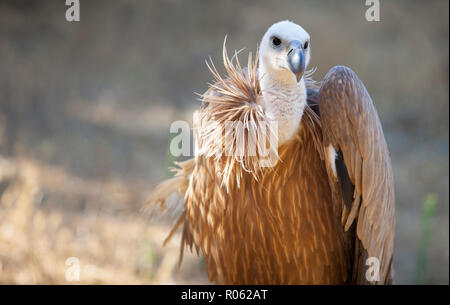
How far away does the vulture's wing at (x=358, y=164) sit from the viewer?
147cm

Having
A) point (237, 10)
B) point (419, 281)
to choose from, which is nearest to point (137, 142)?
point (237, 10)

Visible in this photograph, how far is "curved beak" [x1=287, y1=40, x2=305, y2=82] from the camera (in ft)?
4.44

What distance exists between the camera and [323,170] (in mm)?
1639

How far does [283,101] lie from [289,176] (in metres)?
0.29

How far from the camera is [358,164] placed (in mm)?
1487

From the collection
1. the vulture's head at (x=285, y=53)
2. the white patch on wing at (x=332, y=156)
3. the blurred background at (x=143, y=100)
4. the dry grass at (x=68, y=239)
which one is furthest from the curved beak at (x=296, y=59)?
the blurred background at (x=143, y=100)

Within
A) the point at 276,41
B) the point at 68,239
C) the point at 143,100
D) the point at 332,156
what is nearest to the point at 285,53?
the point at 276,41

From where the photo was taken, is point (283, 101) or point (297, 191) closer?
point (283, 101)

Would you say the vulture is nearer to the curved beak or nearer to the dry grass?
the curved beak

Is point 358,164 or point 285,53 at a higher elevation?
point 285,53

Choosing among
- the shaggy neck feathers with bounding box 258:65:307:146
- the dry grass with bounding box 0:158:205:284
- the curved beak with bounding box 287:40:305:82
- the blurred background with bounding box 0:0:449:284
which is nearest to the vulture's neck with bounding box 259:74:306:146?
the shaggy neck feathers with bounding box 258:65:307:146

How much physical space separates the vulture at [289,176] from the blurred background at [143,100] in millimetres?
1095

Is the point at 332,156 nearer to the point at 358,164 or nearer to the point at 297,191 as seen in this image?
the point at 358,164
